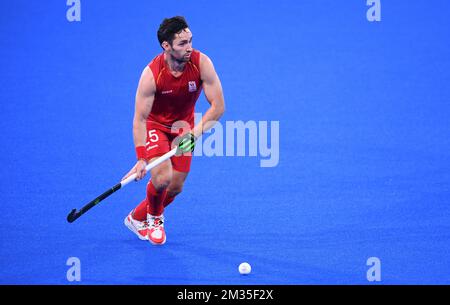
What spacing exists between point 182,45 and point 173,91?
0.44 meters

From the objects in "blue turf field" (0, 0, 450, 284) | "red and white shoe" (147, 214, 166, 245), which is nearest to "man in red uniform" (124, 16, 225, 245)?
"red and white shoe" (147, 214, 166, 245)

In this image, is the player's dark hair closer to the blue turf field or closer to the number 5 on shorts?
the number 5 on shorts

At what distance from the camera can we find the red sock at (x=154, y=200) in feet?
23.2

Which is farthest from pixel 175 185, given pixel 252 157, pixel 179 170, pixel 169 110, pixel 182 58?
pixel 252 157

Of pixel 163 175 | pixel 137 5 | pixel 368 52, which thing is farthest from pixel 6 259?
pixel 137 5

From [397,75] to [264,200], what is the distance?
426cm

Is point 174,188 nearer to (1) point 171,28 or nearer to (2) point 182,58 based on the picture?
(2) point 182,58

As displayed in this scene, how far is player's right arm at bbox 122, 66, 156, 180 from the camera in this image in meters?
6.74

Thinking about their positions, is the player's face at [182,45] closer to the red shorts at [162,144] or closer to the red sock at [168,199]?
the red shorts at [162,144]

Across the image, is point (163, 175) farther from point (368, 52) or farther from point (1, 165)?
point (368, 52)

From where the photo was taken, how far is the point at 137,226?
24.2 ft

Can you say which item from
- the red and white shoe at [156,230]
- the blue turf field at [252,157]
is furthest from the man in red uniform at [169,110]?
the blue turf field at [252,157]

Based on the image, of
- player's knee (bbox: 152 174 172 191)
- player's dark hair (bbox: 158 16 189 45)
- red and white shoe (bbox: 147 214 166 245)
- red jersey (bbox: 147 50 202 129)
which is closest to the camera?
player's dark hair (bbox: 158 16 189 45)

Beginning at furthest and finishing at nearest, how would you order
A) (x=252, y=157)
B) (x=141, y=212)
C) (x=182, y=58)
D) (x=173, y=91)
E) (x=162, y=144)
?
(x=252, y=157), (x=141, y=212), (x=162, y=144), (x=173, y=91), (x=182, y=58)
